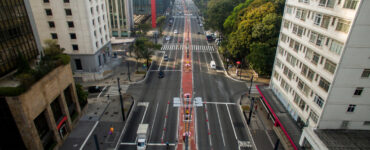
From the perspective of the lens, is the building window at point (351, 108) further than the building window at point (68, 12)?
No

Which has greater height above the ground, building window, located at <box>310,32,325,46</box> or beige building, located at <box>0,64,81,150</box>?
building window, located at <box>310,32,325,46</box>

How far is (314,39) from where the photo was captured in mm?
32438

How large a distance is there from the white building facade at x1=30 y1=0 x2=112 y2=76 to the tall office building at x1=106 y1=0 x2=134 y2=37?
36.1 m

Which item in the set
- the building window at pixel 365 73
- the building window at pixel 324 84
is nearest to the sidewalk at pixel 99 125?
the building window at pixel 324 84

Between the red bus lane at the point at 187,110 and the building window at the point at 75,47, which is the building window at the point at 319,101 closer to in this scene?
the red bus lane at the point at 187,110

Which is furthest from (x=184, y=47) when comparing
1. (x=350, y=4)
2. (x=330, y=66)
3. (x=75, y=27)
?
(x=350, y=4)

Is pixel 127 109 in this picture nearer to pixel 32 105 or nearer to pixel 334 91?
pixel 32 105

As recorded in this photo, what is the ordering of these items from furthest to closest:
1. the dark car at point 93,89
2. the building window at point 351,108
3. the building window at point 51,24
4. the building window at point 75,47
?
the building window at point 75,47
the building window at point 51,24
the dark car at point 93,89
the building window at point 351,108

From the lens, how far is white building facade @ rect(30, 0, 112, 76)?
53.1 m

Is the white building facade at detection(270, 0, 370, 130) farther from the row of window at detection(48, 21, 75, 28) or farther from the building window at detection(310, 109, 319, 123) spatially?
the row of window at detection(48, 21, 75, 28)

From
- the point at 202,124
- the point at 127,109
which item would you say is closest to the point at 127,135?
the point at 127,109

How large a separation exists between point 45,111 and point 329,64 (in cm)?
4024

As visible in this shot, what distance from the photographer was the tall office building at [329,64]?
84.4ft

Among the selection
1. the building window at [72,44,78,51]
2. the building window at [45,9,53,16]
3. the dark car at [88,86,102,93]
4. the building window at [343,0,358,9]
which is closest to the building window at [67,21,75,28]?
the building window at [45,9,53,16]
